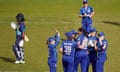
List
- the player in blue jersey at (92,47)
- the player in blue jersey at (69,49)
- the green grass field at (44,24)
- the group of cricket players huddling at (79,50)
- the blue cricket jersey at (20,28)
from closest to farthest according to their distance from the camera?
the player in blue jersey at (69,49) → the group of cricket players huddling at (79,50) → the player in blue jersey at (92,47) → the blue cricket jersey at (20,28) → the green grass field at (44,24)

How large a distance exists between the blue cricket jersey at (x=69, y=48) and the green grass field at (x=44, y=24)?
329 cm

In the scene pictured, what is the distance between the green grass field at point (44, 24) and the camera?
18.6m

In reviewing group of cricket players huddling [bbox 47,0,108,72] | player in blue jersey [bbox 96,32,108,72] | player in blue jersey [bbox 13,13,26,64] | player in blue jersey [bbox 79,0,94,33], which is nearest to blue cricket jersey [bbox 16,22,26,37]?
player in blue jersey [bbox 13,13,26,64]

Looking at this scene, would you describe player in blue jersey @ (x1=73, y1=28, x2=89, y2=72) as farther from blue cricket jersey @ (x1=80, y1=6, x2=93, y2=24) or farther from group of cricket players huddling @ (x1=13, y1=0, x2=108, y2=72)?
blue cricket jersey @ (x1=80, y1=6, x2=93, y2=24)

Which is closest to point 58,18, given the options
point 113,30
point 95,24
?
point 95,24

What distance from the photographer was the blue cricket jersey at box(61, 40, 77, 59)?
14.3 m

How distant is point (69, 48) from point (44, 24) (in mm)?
13599

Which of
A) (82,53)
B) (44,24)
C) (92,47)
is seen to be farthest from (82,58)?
(44,24)

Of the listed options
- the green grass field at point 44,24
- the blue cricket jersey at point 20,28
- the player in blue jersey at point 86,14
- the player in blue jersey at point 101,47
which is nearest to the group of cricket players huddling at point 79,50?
the player in blue jersey at point 101,47

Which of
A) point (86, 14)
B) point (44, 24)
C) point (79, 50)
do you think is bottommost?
point (79, 50)

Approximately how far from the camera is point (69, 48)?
46.9ft

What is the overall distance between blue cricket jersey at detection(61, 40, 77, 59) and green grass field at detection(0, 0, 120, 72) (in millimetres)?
3287

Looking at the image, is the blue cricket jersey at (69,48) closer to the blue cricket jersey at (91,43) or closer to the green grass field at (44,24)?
the blue cricket jersey at (91,43)

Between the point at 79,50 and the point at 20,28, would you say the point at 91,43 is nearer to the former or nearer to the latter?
the point at 79,50
